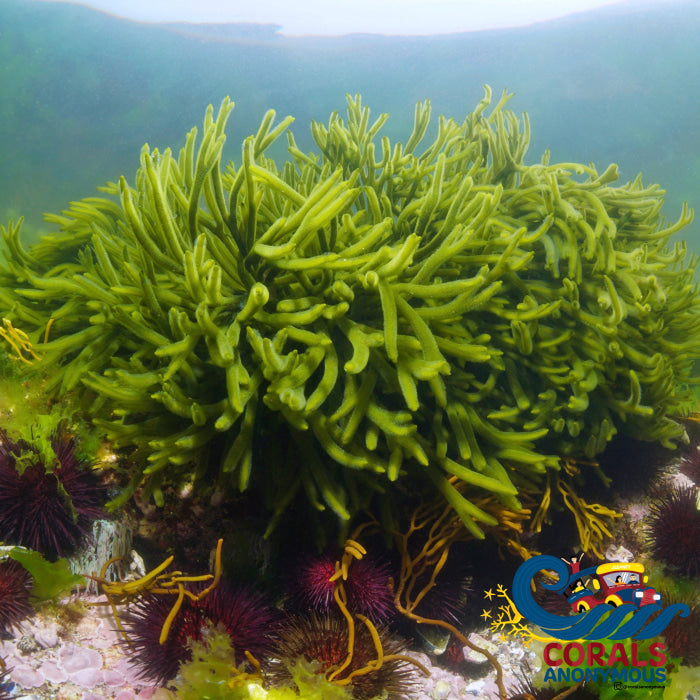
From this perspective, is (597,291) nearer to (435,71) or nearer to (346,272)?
(346,272)

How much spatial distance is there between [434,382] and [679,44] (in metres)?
31.8

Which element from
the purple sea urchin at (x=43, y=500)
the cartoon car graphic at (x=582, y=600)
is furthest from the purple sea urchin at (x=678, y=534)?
the purple sea urchin at (x=43, y=500)

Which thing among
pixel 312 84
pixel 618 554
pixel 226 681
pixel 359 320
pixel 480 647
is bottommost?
pixel 480 647

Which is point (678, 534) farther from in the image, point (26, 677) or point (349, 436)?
point (26, 677)

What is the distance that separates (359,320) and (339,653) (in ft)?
4.44

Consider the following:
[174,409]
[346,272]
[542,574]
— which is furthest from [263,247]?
[542,574]

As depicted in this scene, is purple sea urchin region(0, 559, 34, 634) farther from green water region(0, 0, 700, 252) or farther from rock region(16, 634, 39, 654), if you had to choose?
green water region(0, 0, 700, 252)

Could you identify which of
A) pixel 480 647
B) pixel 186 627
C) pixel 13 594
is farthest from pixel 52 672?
pixel 480 647

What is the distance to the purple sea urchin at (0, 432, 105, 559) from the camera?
189 cm

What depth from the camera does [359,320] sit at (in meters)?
2.07

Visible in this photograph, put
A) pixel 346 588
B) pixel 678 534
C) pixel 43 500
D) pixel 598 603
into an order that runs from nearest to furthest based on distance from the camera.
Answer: pixel 43 500 < pixel 346 588 < pixel 598 603 < pixel 678 534

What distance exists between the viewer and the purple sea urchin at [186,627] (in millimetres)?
1716

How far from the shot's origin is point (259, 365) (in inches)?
74.2

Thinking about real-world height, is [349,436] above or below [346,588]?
above
